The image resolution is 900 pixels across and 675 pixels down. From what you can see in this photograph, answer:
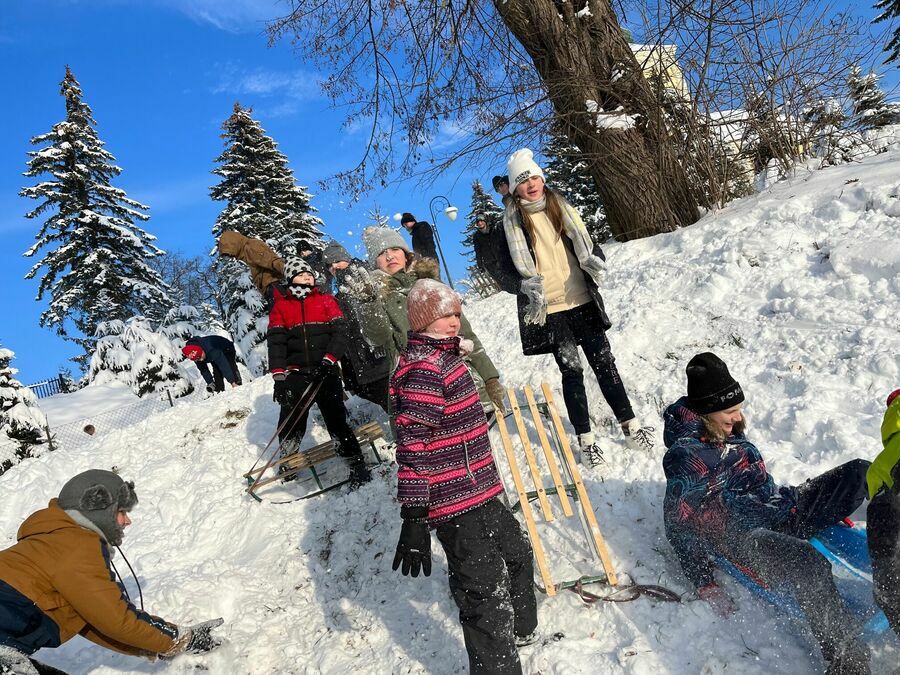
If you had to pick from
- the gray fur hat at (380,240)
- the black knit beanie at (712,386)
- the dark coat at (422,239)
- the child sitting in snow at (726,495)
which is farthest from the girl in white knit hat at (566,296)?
the dark coat at (422,239)

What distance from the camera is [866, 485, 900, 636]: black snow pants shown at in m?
1.95

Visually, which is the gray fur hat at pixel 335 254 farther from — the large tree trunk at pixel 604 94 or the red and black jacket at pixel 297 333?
the large tree trunk at pixel 604 94

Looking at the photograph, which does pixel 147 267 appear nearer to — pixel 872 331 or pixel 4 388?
pixel 4 388

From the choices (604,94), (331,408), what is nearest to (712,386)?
(331,408)

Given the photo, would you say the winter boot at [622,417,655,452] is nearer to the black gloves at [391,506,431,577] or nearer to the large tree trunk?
the black gloves at [391,506,431,577]

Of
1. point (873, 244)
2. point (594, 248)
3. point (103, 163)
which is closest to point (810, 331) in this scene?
point (873, 244)

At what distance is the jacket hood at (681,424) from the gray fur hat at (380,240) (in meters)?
2.45

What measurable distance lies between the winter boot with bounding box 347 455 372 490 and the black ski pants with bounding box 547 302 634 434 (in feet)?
6.68

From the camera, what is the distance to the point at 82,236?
20797mm

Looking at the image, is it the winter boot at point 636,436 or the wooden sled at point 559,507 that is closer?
the wooden sled at point 559,507

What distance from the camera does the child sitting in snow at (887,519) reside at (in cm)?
191

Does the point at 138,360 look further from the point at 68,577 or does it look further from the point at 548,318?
the point at 548,318

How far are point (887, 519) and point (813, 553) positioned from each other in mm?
321

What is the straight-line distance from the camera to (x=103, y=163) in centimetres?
2134
